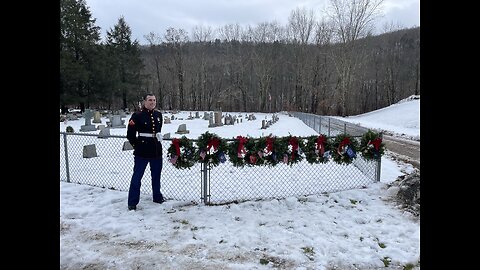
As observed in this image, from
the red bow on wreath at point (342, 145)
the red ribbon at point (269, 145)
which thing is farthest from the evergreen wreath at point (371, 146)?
the red ribbon at point (269, 145)

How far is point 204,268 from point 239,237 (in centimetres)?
92

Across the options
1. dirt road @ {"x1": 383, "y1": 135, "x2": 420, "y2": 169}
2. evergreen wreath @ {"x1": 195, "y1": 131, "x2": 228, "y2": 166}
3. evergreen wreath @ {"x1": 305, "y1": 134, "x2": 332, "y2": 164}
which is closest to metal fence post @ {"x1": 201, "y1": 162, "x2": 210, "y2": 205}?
evergreen wreath @ {"x1": 195, "y1": 131, "x2": 228, "y2": 166}

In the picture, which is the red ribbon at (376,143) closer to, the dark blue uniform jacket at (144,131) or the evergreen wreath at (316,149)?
the evergreen wreath at (316,149)

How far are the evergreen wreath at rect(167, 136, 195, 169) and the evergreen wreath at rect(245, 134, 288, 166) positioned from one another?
1130 mm

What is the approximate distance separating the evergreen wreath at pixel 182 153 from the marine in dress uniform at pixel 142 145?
0.48 m

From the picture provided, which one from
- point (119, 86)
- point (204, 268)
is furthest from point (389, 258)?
point (119, 86)

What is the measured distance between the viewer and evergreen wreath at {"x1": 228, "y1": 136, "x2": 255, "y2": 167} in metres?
6.05

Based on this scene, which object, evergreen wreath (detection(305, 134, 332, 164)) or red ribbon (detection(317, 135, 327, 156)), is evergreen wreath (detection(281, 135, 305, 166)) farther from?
red ribbon (detection(317, 135, 327, 156))

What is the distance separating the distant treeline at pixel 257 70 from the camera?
144 ft

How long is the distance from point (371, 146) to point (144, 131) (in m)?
4.95

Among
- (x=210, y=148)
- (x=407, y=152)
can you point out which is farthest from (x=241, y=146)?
(x=407, y=152)
